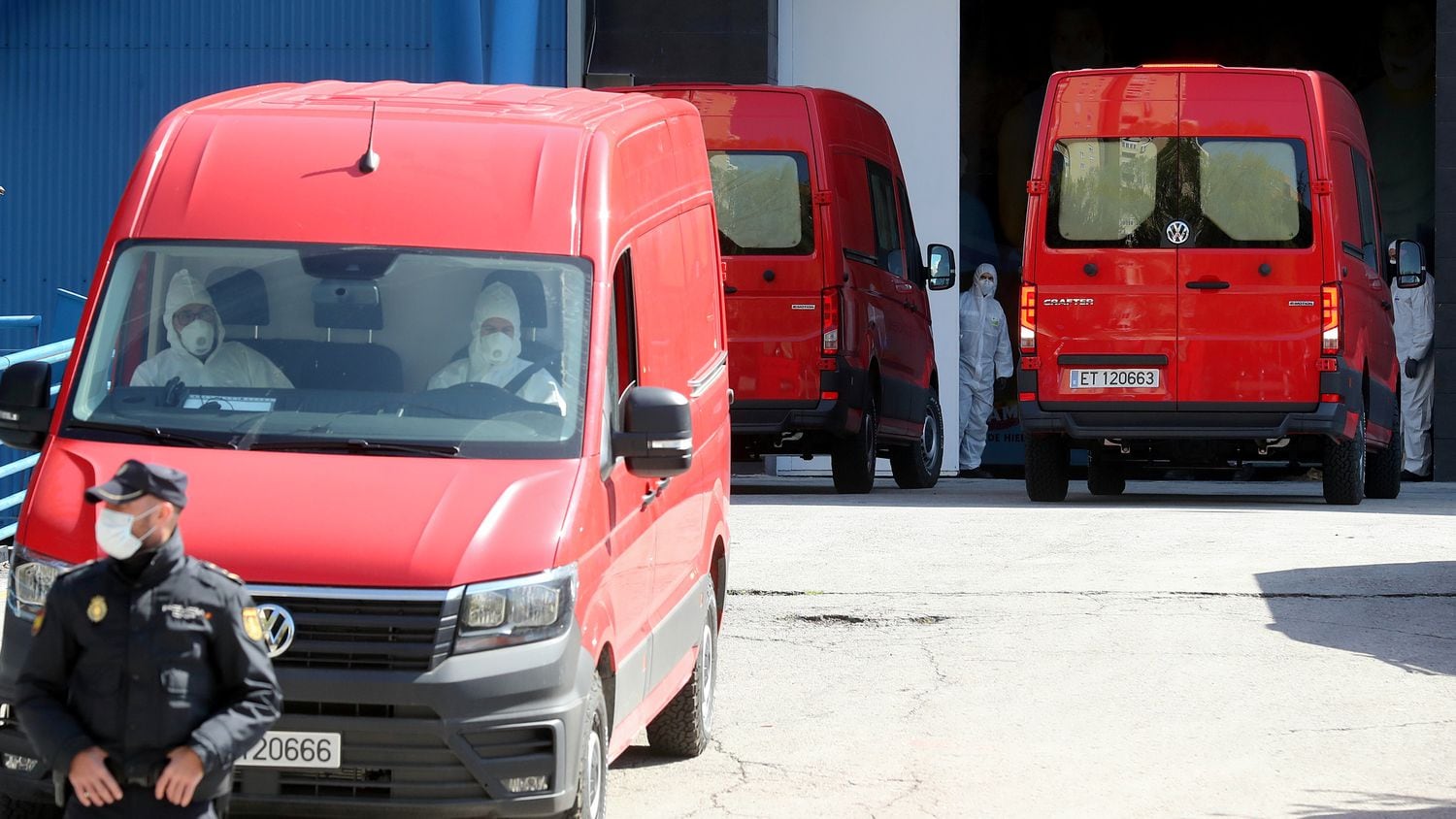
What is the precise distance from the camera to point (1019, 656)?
940cm

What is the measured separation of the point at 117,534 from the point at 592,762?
1939mm

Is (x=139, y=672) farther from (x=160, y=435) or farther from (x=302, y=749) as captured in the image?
(x=160, y=435)

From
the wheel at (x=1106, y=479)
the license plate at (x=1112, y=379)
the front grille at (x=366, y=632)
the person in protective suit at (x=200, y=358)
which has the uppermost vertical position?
the person in protective suit at (x=200, y=358)

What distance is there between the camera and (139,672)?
424 centimetres

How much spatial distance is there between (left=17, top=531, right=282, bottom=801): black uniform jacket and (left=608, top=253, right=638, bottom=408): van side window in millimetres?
2286

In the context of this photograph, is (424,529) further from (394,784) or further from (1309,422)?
(1309,422)

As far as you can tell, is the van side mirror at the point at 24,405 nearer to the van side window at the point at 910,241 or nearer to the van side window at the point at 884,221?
the van side window at the point at 884,221

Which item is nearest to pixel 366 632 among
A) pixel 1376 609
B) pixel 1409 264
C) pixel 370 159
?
pixel 370 159

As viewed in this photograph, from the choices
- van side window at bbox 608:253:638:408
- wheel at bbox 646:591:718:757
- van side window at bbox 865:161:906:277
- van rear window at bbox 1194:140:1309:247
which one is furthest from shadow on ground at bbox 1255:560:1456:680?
van side window at bbox 865:161:906:277

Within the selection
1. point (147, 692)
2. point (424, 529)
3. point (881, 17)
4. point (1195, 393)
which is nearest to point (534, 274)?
point (424, 529)

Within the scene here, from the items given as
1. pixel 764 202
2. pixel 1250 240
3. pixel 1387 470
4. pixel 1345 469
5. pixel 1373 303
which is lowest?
pixel 1387 470

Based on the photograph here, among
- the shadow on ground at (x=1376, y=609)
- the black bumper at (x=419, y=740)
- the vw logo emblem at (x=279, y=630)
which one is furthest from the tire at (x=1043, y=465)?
the vw logo emblem at (x=279, y=630)

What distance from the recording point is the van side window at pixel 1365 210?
52.0ft

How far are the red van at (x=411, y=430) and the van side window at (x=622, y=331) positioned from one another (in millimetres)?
17
